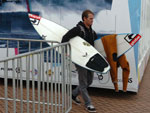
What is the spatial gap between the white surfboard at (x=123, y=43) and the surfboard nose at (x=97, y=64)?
536 millimetres

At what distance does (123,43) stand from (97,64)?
0.90m

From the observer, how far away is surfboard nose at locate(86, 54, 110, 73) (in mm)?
4855

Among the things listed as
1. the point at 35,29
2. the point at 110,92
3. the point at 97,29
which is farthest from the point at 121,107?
the point at 35,29

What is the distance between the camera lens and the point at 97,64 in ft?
16.1

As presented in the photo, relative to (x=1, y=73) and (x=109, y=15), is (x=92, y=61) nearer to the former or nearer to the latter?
(x=109, y=15)

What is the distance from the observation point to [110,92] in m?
6.46

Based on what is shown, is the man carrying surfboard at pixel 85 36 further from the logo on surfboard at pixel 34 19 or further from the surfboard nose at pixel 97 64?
the logo on surfboard at pixel 34 19

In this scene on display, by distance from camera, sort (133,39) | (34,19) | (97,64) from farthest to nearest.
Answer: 1. (34,19)
2. (133,39)
3. (97,64)

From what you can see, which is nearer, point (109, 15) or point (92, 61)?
point (92, 61)

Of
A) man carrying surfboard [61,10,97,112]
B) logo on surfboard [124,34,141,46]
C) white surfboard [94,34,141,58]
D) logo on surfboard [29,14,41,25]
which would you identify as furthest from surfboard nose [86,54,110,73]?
logo on surfboard [29,14,41,25]

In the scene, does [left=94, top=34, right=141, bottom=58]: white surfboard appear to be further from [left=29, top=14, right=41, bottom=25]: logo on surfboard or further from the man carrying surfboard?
[left=29, top=14, right=41, bottom=25]: logo on surfboard

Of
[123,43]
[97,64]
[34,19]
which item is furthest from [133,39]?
[34,19]

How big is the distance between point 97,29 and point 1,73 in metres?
2.50

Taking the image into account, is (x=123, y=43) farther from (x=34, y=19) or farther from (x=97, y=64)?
(x=34, y=19)
